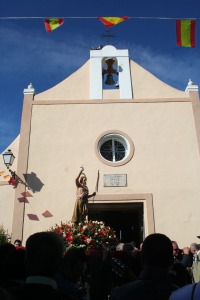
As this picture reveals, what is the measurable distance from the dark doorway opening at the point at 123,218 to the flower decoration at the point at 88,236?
Result: 241 cm

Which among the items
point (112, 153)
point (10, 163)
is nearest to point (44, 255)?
point (10, 163)

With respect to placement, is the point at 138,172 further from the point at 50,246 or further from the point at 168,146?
the point at 50,246

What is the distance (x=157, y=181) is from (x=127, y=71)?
15.1 ft

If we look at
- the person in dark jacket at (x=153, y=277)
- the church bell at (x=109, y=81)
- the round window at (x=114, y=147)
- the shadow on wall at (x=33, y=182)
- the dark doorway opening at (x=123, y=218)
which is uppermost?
the church bell at (x=109, y=81)

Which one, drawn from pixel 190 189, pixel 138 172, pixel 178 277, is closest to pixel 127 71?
pixel 138 172

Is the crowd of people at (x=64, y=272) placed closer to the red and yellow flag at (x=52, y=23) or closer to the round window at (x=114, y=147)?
the round window at (x=114, y=147)

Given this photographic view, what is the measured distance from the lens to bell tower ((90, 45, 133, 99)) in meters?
12.1

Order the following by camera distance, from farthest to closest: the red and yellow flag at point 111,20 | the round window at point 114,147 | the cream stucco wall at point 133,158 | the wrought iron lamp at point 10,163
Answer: the round window at point 114,147 < the wrought iron lamp at point 10,163 < the cream stucco wall at point 133,158 < the red and yellow flag at point 111,20

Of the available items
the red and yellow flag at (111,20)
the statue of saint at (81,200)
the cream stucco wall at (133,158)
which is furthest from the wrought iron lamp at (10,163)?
the red and yellow flag at (111,20)

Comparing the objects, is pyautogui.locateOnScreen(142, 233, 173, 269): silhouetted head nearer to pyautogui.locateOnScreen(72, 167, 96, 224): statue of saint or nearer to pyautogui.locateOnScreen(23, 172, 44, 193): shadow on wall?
pyautogui.locateOnScreen(72, 167, 96, 224): statue of saint

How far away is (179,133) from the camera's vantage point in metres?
11.4

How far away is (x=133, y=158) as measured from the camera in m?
11.0

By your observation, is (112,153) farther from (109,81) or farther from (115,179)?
(109,81)

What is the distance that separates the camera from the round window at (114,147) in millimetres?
11109
